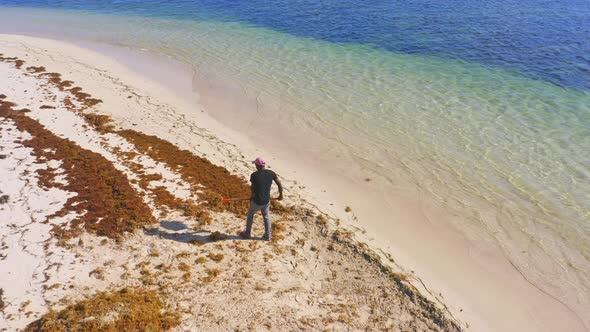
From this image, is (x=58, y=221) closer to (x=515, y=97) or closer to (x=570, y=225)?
(x=570, y=225)

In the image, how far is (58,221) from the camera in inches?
395

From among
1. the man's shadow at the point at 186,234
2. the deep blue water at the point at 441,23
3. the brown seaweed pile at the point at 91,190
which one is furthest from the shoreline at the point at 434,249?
the deep blue water at the point at 441,23

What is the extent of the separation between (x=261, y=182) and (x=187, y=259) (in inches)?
107

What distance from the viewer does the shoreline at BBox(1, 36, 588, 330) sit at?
850 centimetres

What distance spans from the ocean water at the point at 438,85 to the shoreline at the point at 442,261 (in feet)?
2.01

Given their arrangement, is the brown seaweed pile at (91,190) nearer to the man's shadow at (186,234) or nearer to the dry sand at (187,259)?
the dry sand at (187,259)

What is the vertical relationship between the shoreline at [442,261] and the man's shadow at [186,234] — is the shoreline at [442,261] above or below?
below

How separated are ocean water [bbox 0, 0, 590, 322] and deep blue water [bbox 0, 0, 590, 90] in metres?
0.16

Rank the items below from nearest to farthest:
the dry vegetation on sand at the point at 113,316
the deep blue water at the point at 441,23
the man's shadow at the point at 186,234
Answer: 1. the dry vegetation on sand at the point at 113,316
2. the man's shadow at the point at 186,234
3. the deep blue water at the point at 441,23

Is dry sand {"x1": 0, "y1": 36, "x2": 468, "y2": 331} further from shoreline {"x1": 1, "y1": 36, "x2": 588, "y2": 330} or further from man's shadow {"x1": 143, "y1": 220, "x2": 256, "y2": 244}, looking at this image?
shoreline {"x1": 1, "y1": 36, "x2": 588, "y2": 330}

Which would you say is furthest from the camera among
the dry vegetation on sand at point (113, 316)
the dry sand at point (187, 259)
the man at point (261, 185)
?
the man at point (261, 185)

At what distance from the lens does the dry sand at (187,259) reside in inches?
307

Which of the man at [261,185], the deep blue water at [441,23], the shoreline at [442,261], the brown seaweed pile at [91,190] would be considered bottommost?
the shoreline at [442,261]

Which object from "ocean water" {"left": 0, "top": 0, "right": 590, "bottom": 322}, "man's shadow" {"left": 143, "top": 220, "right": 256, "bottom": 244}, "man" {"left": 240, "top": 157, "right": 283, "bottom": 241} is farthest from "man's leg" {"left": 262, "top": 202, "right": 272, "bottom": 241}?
"ocean water" {"left": 0, "top": 0, "right": 590, "bottom": 322}
